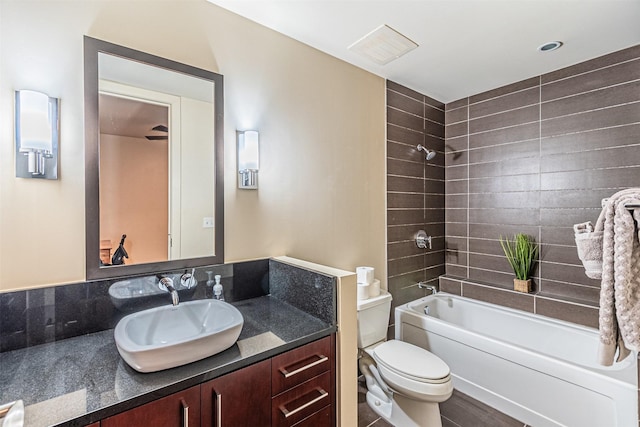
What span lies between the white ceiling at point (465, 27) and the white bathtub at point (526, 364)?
6.43 ft

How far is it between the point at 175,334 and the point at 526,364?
207 centimetres

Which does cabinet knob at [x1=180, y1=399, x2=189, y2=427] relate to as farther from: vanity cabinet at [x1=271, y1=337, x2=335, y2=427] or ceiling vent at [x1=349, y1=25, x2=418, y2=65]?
ceiling vent at [x1=349, y1=25, x2=418, y2=65]

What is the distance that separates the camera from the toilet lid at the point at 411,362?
1726 millimetres

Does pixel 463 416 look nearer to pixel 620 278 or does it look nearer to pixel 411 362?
pixel 411 362

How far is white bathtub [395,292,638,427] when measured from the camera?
166 cm

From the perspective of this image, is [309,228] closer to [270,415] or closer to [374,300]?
[374,300]

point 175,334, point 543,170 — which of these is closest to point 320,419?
point 175,334

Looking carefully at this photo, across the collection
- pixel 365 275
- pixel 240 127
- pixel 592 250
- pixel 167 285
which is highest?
pixel 240 127

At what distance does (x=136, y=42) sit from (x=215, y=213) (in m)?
0.87

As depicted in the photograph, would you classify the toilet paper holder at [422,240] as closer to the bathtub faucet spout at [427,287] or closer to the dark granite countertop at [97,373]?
the bathtub faucet spout at [427,287]

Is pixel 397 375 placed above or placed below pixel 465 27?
below

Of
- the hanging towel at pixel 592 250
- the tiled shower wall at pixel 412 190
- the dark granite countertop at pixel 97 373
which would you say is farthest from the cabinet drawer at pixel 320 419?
the tiled shower wall at pixel 412 190

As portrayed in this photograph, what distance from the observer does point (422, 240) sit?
2.85 m

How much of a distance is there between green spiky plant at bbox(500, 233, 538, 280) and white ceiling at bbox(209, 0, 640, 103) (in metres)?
1.41
